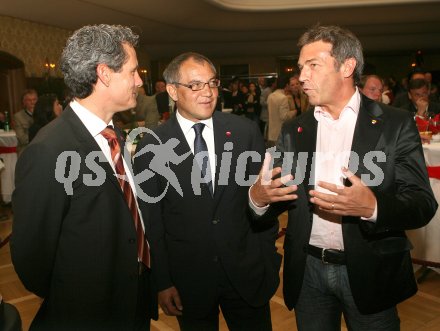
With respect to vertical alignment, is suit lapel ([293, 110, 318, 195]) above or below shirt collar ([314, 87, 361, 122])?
below

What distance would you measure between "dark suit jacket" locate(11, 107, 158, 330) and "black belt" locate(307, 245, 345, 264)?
26.6 inches

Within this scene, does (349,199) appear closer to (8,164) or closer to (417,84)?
(417,84)

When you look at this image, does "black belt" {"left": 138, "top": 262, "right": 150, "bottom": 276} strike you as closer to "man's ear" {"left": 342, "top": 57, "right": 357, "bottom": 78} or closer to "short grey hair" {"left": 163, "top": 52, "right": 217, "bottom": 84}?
"short grey hair" {"left": 163, "top": 52, "right": 217, "bottom": 84}

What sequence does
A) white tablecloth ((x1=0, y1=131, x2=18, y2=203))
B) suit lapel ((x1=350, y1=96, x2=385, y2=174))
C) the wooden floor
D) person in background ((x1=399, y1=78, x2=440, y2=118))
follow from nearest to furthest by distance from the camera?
1. suit lapel ((x1=350, y1=96, x2=385, y2=174))
2. the wooden floor
3. person in background ((x1=399, y1=78, x2=440, y2=118))
4. white tablecloth ((x1=0, y1=131, x2=18, y2=203))

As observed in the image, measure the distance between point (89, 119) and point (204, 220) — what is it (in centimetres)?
62

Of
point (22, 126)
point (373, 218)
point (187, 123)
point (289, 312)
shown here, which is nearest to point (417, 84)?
point (289, 312)

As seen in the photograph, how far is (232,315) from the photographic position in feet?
6.23

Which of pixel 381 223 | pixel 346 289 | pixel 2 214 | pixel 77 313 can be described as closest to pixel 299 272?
pixel 346 289

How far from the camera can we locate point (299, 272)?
1.67m

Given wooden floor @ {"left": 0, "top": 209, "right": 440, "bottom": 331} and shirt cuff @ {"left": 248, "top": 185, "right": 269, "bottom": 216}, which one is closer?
shirt cuff @ {"left": 248, "top": 185, "right": 269, "bottom": 216}

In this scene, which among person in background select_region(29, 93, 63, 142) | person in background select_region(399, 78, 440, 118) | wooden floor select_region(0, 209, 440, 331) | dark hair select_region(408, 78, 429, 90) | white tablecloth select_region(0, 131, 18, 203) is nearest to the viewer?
wooden floor select_region(0, 209, 440, 331)

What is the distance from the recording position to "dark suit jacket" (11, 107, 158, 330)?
4.46 feet

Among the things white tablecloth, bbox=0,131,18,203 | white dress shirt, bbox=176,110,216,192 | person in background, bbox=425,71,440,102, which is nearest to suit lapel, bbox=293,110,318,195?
white dress shirt, bbox=176,110,216,192

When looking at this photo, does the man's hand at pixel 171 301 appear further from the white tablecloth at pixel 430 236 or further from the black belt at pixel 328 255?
the white tablecloth at pixel 430 236
